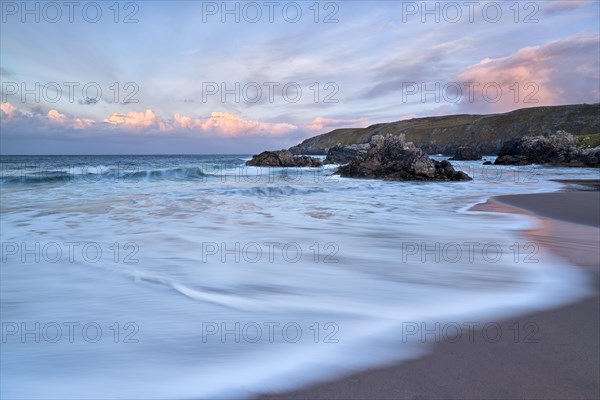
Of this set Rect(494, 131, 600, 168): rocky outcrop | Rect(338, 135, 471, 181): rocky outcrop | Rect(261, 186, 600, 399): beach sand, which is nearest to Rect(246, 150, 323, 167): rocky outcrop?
Rect(338, 135, 471, 181): rocky outcrop

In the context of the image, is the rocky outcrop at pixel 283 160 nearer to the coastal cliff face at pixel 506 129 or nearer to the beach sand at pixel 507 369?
the beach sand at pixel 507 369

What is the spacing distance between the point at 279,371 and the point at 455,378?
1171 millimetres

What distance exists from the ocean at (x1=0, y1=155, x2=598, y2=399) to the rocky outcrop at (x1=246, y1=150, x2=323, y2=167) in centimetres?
3436

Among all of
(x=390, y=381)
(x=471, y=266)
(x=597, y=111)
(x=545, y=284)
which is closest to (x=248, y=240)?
(x=471, y=266)

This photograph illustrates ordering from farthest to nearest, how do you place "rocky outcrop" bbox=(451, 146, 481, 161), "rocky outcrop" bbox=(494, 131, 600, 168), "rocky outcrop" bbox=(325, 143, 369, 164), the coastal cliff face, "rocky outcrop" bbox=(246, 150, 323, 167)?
the coastal cliff face → "rocky outcrop" bbox=(451, 146, 481, 161) → "rocky outcrop" bbox=(325, 143, 369, 164) → "rocky outcrop" bbox=(246, 150, 323, 167) → "rocky outcrop" bbox=(494, 131, 600, 168)

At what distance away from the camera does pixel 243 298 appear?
4.48m

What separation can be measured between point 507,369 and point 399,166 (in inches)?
929

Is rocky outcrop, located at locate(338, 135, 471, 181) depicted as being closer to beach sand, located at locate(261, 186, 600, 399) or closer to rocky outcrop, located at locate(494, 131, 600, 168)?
beach sand, located at locate(261, 186, 600, 399)

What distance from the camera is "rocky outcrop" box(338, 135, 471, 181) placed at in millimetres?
23969

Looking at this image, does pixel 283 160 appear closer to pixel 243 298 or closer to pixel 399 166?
pixel 399 166

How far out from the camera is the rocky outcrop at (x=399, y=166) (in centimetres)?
2397

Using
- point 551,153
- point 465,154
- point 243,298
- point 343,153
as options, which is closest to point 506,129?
point 465,154

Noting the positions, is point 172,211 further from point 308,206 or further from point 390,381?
point 390,381

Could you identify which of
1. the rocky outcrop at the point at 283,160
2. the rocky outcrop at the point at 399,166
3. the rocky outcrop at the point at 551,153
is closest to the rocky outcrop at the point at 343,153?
the rocky outcrop at the point at 283,160
